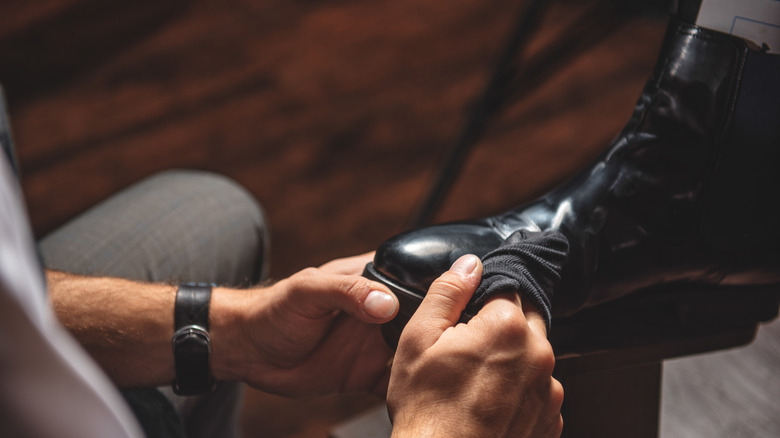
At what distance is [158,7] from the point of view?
7.04 ft

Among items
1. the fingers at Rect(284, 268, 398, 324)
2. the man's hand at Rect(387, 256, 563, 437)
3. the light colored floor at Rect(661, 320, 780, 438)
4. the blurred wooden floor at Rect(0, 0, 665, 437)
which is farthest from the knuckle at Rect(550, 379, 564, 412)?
the blurred wooden floor at Rect(0, 0, 665, 437)

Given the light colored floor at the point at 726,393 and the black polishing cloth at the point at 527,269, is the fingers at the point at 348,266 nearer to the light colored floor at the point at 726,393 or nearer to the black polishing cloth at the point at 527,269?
the black polishing cloth at the point at 527,269

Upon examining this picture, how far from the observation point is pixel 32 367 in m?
0.18

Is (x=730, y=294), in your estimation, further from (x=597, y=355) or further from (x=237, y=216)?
(x=237, y=216)

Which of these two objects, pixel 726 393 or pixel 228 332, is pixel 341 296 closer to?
pixel 228 332

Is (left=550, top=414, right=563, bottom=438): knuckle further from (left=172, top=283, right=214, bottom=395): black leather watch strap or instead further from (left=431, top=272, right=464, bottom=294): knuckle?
(left=172, top=283, right=214, bottom=395): black leather watch strap

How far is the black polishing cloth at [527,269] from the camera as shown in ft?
1.42

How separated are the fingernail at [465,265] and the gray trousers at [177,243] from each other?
0.31 metres

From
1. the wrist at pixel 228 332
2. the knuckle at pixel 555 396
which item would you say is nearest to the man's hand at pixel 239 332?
the wrist at pixel 228 332

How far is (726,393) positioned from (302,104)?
1.38m

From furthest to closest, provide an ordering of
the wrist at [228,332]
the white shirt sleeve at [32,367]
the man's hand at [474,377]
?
the wrist at [228,332] < the man's hand at [474,377] < the white shirt sleeve at [32,367]

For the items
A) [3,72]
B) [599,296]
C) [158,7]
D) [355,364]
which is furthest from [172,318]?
[158,7]

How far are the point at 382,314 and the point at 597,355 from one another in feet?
0.66

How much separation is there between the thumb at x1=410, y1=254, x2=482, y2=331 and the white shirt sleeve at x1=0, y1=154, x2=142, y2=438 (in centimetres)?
25
